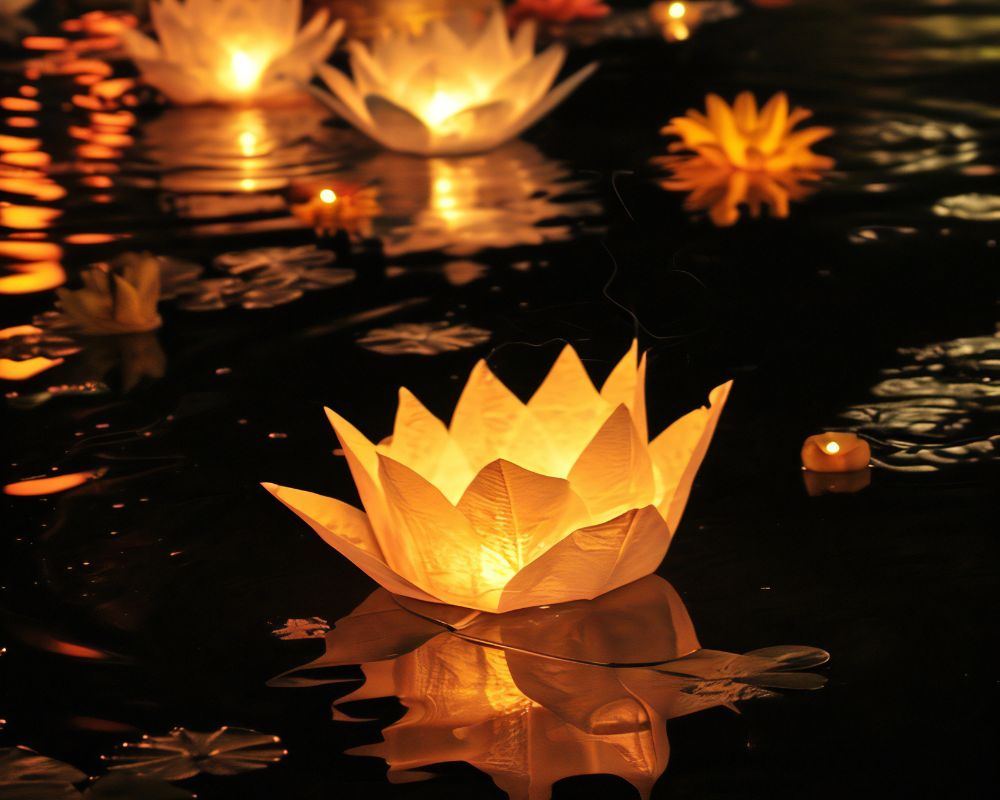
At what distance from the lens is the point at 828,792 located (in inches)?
43.3

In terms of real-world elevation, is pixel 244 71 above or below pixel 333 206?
above

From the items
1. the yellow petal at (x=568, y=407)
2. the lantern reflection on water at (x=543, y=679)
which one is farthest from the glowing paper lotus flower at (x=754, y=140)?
the lantern reflection on water at (x=543, y=679)

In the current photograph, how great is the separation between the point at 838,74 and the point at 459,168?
44.7 inches

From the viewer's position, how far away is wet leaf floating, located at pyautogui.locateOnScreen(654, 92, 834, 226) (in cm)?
278

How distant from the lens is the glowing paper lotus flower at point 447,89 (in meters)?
3.00

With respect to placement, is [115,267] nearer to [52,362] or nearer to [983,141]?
[52,362]

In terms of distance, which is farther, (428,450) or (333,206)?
(333,206)

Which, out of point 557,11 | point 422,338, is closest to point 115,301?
point 422,338

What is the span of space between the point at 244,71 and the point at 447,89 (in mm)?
709

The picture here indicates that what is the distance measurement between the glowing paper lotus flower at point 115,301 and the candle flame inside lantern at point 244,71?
1.45 metres

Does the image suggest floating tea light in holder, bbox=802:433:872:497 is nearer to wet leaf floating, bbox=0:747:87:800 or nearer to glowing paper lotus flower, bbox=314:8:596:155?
wet leaf floating, bbox=0:747:87:800

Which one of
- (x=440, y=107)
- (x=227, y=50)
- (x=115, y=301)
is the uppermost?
(x=227, y=50)

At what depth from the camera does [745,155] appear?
2896mm

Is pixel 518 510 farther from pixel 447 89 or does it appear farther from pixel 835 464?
pixel 447 89
